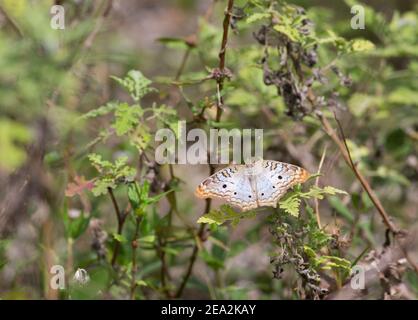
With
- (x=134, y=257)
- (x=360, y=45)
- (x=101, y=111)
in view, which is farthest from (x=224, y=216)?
(x=360, y=45)

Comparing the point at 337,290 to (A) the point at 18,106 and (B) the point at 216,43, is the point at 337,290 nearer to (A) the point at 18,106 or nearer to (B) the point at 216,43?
(B) the point at 216,43

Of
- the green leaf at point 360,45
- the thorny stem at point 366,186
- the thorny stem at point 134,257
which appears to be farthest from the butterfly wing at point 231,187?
the green leaf at point 360,45

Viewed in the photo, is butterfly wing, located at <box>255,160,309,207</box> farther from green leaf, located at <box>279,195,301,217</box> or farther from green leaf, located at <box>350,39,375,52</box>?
green leaf, located at <box>350,39,375,52</box>

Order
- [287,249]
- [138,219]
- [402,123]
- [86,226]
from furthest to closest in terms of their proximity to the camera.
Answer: [402,123], [86,226], [138,219], [287,249]

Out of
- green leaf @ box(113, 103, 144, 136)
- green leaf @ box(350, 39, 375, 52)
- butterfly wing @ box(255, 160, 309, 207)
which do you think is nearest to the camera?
butterfly wing @ box(255, 160, 309, 207)

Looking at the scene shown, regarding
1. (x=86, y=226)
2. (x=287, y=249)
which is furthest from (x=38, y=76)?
(x=287, y=249)

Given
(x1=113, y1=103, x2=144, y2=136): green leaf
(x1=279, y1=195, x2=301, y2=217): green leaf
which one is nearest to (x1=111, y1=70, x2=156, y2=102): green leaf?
(x1=113, y1=103, x2=144, y2=136): green leaf

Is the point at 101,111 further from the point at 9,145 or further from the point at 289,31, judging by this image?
the point at 289,31
